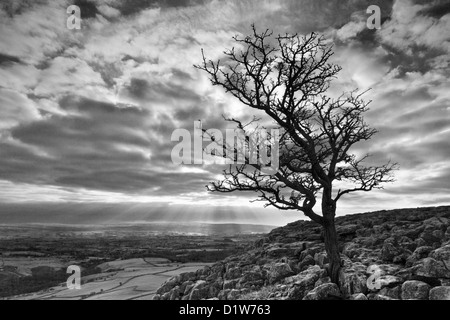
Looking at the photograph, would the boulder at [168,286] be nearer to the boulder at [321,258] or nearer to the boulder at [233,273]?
the boulder at [233,273]

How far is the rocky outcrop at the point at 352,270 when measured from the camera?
37.2 ft

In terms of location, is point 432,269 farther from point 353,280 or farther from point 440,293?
point 353,280

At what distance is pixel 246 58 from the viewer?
14195 mm

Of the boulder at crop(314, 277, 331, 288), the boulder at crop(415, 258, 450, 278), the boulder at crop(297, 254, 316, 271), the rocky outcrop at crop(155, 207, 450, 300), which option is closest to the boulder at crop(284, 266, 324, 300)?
the rocky outcrop at crop(155, 207, 450, 300)

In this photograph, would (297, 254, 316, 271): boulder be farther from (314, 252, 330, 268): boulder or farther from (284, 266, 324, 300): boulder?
(284, 266, 324, 300): boulder

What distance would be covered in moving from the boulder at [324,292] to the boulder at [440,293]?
10.9 feet

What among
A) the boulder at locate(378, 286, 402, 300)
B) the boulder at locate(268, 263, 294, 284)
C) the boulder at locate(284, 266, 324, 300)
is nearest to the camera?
the boulder at locate(378, 286, 402, 300)

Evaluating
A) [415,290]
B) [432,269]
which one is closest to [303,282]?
[415,290]

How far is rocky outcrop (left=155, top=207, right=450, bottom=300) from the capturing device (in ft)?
37.2

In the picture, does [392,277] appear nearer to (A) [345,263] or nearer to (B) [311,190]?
(A) [345,263]

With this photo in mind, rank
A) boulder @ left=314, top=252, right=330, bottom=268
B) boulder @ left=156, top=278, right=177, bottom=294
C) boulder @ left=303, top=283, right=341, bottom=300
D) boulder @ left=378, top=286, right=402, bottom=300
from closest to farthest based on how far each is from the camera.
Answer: boulder @ left=378, top=286, right=402, bottom=300 < boulder @ left=303, top=283, right=341, bottom=300 < boulder @ left=314, top=252, right=330, bottom=268 < boulder @ left=156, top=278, right=177, bottom=294

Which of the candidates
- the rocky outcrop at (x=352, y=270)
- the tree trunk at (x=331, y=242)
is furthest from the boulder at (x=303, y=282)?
the tree trunk at (x=331, y=242)

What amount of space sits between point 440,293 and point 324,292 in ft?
13.0

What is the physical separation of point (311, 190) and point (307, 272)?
4.10 metres
